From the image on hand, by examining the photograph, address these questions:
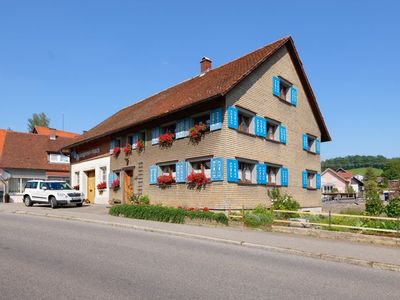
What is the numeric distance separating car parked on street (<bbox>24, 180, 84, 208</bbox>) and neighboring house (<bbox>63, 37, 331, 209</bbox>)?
2743 mm

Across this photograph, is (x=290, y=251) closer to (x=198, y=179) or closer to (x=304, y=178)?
(x=198, y=179)

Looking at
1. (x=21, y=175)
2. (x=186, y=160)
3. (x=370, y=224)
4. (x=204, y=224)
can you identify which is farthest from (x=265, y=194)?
(x=21, y=175)

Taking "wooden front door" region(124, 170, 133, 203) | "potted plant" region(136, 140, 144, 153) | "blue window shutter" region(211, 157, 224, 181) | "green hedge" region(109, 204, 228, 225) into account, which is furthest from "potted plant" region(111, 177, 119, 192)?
"blue window shutter" region(211, 157, 224, 181)

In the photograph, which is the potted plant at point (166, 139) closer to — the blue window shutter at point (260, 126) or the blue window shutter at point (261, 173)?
the blue window shutter at point (260, 126)

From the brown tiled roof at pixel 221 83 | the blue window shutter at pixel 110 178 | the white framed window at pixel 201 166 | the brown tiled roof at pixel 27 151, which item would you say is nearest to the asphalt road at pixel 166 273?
the white framed window at pixel 201 166

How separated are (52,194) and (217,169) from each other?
10.6 m

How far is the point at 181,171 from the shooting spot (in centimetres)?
2062

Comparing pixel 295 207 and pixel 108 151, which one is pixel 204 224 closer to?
pixel 295 207

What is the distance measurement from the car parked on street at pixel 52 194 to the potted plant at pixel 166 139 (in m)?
6.32

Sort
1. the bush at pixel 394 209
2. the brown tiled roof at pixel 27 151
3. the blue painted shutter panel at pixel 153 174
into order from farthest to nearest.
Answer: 1. the brown tiled roof at pixel 27 151
2. the blue painted shutter panel at pixel 153 174
3. the bush at pixel 394 209

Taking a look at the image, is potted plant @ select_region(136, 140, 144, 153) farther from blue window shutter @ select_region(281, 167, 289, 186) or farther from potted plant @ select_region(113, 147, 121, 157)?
blue window shutter @ select_region(281, 167, 289, 186)

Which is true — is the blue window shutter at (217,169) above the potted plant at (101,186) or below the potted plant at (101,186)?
above

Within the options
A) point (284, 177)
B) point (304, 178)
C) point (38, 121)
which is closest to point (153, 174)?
point (284, 177)

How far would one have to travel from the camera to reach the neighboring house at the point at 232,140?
62.5 feet
